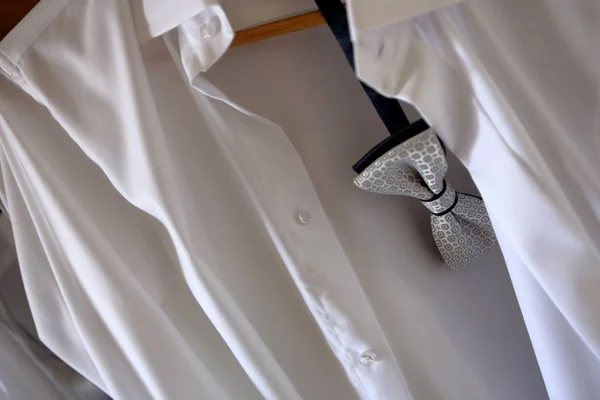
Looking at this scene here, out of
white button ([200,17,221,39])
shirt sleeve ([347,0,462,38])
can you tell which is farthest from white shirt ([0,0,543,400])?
shirt sleeve ([347,0,462,38])

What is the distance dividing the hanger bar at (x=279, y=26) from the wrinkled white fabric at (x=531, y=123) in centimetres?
10

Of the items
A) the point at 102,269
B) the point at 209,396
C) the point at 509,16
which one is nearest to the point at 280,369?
the point at 209,396

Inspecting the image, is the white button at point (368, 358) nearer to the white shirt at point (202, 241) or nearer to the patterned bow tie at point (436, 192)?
the white shirt at point (202, 241)

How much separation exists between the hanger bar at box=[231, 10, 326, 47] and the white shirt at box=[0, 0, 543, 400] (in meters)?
0.06

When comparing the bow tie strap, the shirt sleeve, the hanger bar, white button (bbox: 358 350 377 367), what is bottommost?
white button (bbox: 358 350 377 367)

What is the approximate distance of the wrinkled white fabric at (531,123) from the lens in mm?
451

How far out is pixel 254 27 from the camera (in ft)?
1.73

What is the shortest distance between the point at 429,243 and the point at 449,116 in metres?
0.20

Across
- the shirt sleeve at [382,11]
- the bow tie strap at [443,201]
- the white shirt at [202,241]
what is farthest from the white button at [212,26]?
the bow tie strap at [443,201]

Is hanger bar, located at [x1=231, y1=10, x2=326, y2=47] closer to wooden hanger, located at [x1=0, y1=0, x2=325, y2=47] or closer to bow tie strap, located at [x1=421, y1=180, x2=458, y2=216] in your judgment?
wooden hanger, located at [x1=0, y1=0, x2=325, y2=47]

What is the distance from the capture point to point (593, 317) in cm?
46

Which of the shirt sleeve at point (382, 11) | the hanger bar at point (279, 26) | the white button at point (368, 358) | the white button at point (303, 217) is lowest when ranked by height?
the white button at point (368, 358)

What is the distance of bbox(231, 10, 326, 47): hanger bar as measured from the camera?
0.52 metres

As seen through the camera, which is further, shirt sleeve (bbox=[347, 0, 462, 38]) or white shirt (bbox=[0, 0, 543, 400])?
white shirt (bbox=[0, 0, 543, 400])
